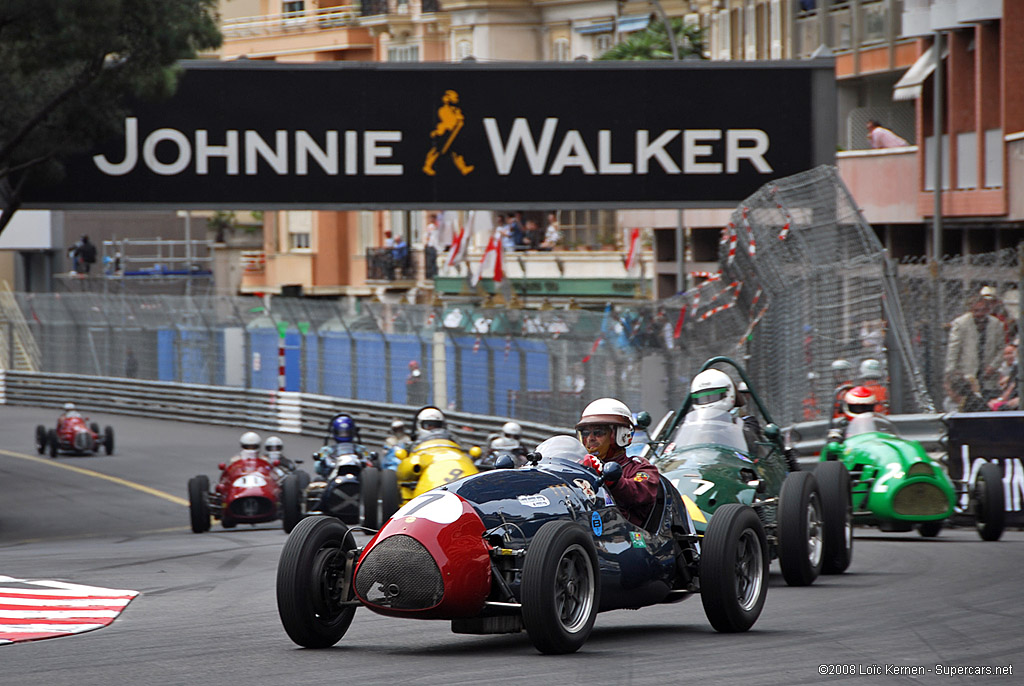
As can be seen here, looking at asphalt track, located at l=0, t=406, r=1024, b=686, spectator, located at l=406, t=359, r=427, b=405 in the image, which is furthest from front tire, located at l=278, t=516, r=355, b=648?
spectator, located at l=406, t=359, r=427, b=405

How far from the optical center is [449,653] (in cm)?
823

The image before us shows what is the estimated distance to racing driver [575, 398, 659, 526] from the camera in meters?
9.07

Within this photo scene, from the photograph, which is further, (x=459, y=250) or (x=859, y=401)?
(x=459, y=250)

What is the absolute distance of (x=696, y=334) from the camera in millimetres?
17797

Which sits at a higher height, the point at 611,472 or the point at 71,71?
the point at 71,71

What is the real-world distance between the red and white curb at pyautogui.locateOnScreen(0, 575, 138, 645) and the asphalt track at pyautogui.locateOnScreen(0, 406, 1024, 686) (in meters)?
0.15

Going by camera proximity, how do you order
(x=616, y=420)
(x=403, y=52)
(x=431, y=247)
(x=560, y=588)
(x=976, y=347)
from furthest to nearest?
(x=403, y=52) < (x=431, y=247) < (x=976, y=347) < (x=616, y=420) < (x=560, y=588)

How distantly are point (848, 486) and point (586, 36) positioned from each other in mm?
40385

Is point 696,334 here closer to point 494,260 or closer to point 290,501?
point 290,501

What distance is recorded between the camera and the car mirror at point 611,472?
8703 mm

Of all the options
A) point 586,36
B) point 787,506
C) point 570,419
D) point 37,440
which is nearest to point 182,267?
point 586,36

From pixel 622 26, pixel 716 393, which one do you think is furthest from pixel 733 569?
pixel 622 26

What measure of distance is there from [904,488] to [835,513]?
255 cm

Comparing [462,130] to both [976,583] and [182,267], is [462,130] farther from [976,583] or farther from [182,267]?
[182,267]
